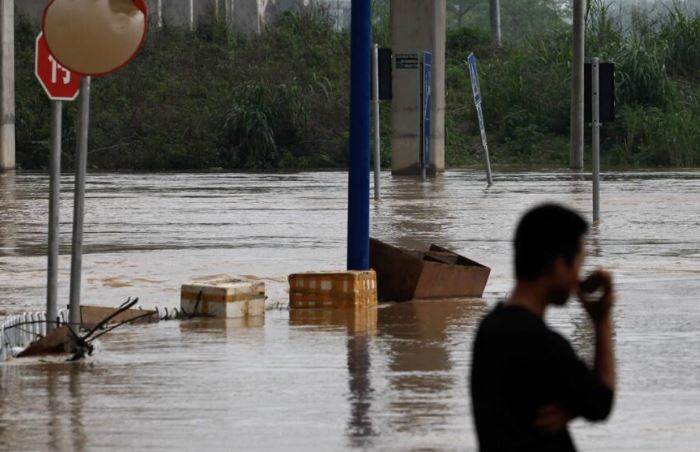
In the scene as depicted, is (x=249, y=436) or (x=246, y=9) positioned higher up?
(x=246, y=9)

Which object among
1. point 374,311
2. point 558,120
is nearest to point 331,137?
point 558,120

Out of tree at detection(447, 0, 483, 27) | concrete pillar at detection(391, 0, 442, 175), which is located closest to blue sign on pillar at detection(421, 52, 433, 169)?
concrete pillar at detection(391, 0, 442, 175)

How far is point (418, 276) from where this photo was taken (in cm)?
1472

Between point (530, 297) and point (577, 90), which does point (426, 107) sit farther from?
point (530, 297)

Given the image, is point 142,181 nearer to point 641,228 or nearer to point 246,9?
point 641,228

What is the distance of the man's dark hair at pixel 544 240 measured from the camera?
4859mm

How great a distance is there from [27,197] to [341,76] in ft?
80.2

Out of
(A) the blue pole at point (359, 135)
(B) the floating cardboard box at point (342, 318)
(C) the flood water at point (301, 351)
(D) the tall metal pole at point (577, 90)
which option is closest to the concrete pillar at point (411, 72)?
(D) the tall metal pole at point (577, 90)

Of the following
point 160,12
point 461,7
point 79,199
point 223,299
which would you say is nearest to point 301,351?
point 79,199

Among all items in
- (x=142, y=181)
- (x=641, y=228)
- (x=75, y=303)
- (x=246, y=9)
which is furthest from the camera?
(x=246, y=9)

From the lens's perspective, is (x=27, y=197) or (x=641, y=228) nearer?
(x=641, y=228)

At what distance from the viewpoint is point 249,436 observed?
8.77 meters

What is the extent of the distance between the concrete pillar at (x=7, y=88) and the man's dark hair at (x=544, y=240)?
42734 mm

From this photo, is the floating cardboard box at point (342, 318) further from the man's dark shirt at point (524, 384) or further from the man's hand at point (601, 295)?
the man's dark shirt at point (524, 384)
